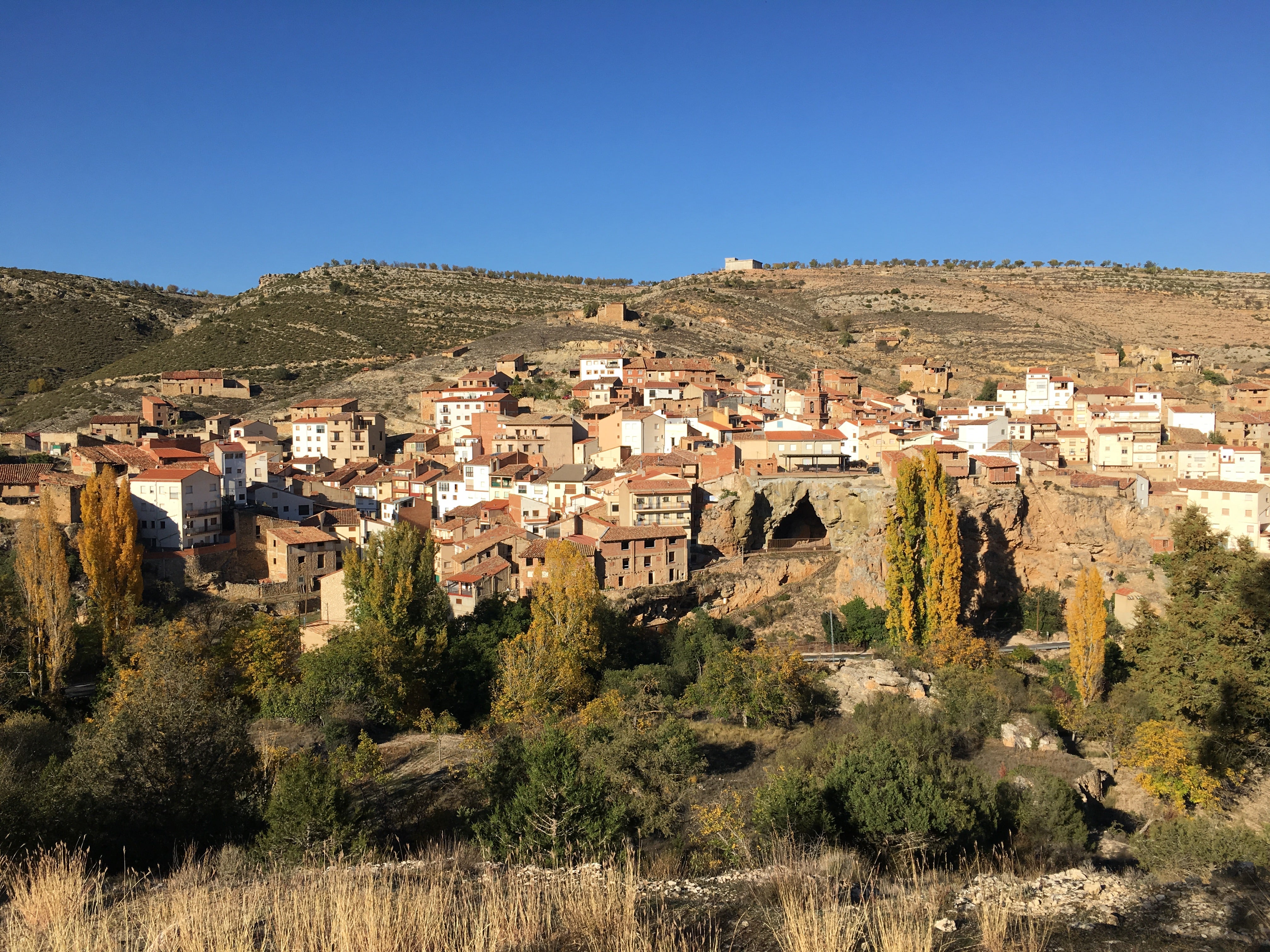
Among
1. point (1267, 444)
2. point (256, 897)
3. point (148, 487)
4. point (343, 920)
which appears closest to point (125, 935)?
point (256, 897)

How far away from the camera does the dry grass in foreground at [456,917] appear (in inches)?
182

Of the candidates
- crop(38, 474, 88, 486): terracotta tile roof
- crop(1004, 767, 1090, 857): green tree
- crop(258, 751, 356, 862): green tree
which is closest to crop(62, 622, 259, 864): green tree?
crop(258, 751, 356, 862): green tree

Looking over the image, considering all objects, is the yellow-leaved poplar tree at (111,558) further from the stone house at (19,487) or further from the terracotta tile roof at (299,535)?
the stone house at (19,487)

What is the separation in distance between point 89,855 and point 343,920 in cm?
658

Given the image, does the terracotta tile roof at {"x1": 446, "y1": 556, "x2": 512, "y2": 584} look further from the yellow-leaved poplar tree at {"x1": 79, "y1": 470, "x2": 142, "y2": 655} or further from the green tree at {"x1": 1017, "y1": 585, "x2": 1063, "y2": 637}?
the green tree at {"x1": 1017, "y1": 585, "x2": 1063, "y2": 637}

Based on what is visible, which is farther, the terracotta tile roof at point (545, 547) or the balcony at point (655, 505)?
the balcony at point (655, 505)

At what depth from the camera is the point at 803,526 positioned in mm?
34031

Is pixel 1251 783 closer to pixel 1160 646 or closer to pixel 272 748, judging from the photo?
pixel 1160 646

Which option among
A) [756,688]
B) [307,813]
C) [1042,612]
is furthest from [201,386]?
[307,813]

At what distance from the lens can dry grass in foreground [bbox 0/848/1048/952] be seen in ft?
15.2

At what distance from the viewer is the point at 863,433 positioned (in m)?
39.6

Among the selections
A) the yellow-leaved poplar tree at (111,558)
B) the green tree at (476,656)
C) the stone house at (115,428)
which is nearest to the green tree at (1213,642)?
the green tree at (476,656)

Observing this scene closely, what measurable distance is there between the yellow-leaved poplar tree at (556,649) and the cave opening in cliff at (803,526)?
9.51 m

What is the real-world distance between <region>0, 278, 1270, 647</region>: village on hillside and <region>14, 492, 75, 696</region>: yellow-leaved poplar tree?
10.6 feet
